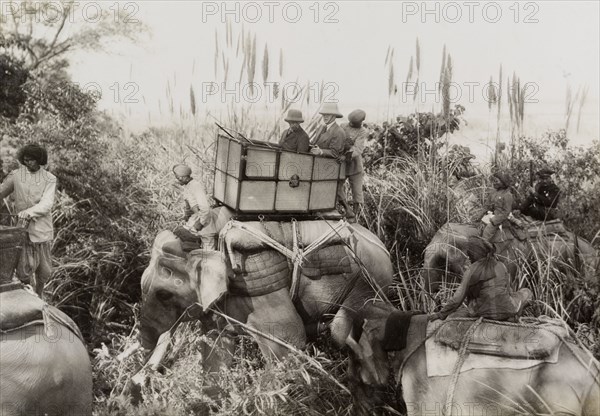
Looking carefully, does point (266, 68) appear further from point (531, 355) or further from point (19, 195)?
point (531, 355)

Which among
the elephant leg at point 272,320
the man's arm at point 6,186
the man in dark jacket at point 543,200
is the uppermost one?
the man's arm at point 6,186

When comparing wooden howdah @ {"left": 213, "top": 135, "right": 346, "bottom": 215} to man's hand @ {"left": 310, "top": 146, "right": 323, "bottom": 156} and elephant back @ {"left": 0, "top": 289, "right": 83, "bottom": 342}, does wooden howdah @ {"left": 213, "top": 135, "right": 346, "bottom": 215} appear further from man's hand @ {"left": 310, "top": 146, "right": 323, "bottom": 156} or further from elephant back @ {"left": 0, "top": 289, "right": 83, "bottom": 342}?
elephant back @ {"left": 0, "top": 289, "right": 83, "bottom": 342}

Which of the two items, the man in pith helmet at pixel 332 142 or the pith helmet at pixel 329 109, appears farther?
the pith helmet at pixel 329 109

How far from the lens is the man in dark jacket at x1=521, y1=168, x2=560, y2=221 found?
7.46 meters

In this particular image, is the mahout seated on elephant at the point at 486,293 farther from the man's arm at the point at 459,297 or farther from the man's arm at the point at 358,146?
the man's arm at the point at 358,146

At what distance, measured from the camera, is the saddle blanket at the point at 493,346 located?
4246 mm

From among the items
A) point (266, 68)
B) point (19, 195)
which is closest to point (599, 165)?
point (266, 68)

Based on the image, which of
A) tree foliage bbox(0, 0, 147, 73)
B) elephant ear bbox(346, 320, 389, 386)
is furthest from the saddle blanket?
tree foliage bbox(0, 0, 147, 73)

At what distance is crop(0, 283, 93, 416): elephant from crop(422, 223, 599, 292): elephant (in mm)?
3352

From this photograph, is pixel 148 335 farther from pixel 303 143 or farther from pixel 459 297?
pixel 459 297

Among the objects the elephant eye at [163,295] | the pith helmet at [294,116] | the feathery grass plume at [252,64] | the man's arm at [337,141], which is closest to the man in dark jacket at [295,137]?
the pith helmet at [294,116]

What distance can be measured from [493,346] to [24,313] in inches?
98.4

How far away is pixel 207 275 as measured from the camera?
18.1 feet

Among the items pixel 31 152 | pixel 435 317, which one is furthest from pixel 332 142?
pixel 31 152
